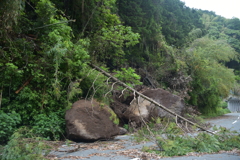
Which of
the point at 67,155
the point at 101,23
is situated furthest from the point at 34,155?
the point at 101,23

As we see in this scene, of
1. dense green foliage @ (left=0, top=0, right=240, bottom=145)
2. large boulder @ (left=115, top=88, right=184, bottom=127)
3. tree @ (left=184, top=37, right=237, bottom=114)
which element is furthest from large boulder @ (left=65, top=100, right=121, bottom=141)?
tree @ (left=184, top=37, right=237, bottom=114)

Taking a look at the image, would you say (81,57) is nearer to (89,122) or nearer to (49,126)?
(89,122)

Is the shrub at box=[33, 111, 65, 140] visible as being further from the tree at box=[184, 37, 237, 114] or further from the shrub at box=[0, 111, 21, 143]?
the tree at box=[184, 37, 237, 114]

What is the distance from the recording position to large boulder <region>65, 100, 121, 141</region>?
8953 mm

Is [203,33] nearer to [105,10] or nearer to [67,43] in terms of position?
[105,10]

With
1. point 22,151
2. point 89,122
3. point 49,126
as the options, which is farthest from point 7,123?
point 89,122

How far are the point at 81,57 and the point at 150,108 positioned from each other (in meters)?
4.58

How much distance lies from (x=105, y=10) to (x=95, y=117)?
24.1 feet

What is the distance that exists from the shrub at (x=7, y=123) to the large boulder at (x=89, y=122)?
1837 millimetres

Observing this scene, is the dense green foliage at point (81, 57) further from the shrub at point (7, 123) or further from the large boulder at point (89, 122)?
the large boulder at point (89, 122)

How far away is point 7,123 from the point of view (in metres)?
8.16

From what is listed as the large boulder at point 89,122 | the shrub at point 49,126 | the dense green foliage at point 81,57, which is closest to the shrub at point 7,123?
the dense green foliage at point 81,57

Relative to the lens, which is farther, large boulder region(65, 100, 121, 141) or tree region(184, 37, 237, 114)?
tree region(184, 37, 237, 114)

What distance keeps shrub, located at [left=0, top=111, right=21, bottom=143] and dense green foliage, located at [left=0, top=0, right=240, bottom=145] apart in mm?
33
